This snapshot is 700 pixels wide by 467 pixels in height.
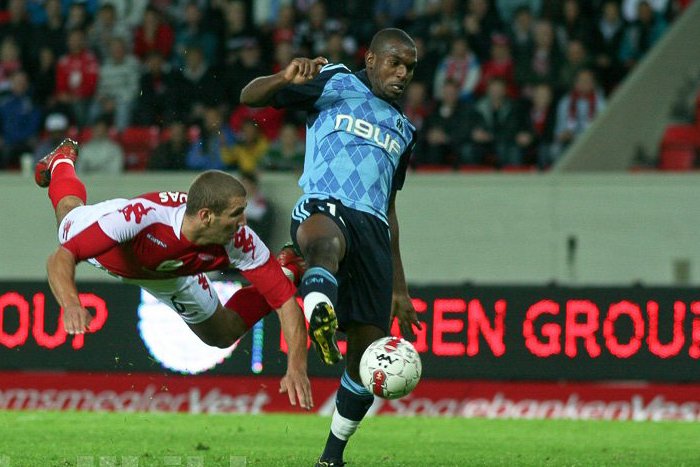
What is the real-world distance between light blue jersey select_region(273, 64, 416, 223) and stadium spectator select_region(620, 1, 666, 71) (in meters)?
8.43

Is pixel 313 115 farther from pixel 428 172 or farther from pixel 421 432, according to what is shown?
pixel 428 172

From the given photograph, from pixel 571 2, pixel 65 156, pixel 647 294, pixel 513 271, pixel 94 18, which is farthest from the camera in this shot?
pixel 94 18

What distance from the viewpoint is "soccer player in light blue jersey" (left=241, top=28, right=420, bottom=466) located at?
7.64m

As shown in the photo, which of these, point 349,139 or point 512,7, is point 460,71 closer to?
point 512,7

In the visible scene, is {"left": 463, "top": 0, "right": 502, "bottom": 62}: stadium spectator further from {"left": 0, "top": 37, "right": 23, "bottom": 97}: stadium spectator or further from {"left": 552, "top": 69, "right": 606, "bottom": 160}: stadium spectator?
{"left": 0, "top": 37, "right": 23, "bottom": 97}: stadium spectator

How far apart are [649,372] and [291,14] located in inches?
266

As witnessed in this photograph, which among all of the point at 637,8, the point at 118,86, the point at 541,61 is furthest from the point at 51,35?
the point at 637,8

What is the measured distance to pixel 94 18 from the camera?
17.3 metres

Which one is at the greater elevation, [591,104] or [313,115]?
[313,115]

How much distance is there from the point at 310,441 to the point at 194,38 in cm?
784

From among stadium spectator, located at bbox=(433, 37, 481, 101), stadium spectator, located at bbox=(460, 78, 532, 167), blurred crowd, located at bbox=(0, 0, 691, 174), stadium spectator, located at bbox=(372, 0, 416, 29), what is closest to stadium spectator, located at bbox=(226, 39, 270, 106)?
blurred crowd, located at bbox=(0, 0, 691, 174)

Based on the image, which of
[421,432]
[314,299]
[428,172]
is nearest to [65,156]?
[314,299]

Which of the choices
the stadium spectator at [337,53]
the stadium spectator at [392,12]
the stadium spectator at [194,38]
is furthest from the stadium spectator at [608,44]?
the stadium spectator at [194,38]

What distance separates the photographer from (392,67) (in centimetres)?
784
